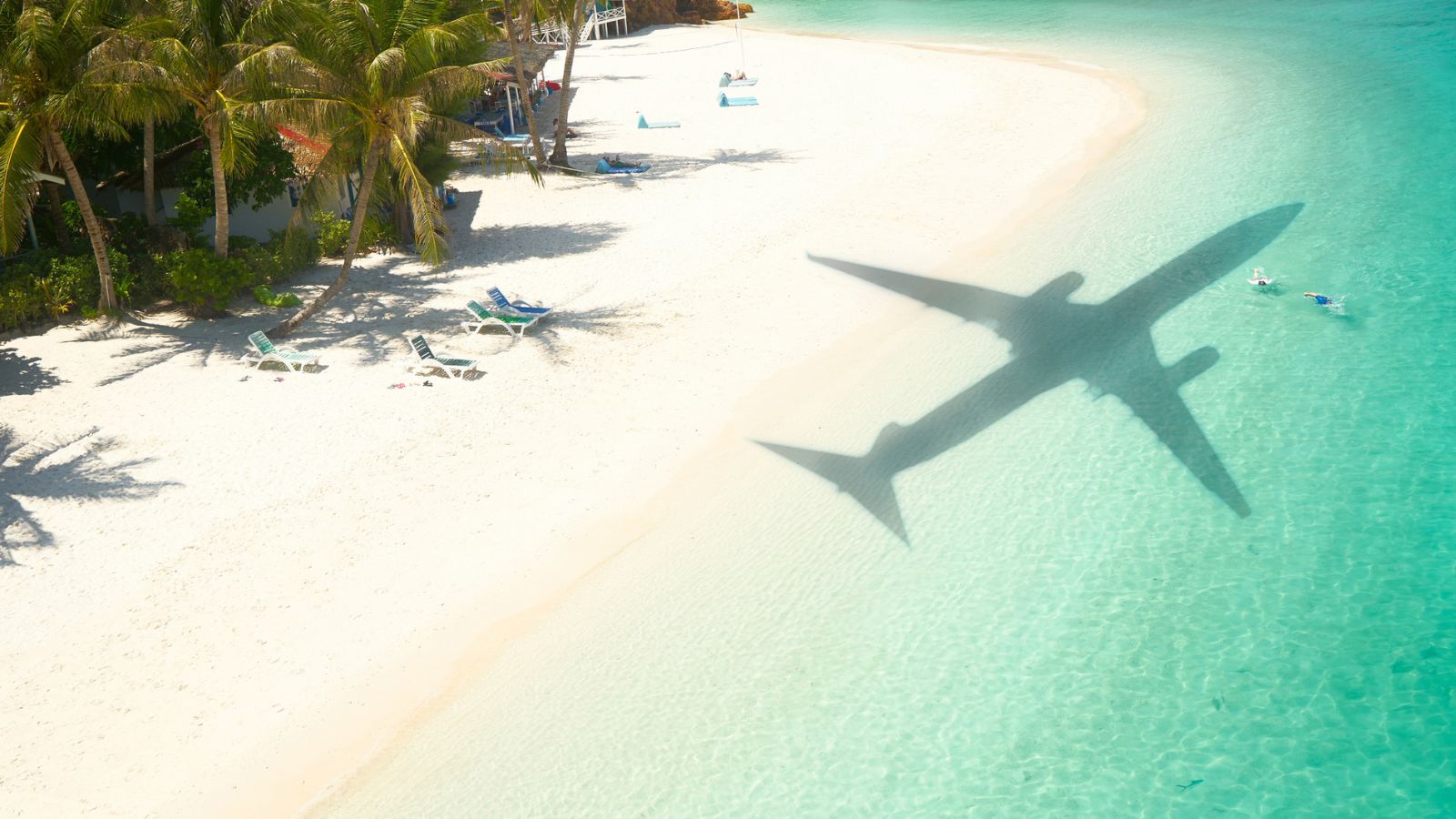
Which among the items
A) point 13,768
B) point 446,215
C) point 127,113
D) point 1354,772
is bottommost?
point 1354,772

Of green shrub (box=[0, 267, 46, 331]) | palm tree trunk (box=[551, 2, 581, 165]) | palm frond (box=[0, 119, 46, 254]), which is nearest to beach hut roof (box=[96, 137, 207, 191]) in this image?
green shrub (box=[0, 267, 46, 331])

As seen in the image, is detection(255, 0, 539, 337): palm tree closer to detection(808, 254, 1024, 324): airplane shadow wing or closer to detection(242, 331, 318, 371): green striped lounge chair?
detection(242, 331, 318, 371): green striped lounge chair

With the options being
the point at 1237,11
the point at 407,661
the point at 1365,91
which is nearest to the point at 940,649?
the point at 407,661

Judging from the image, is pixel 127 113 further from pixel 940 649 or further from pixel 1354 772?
pixel 1354 772

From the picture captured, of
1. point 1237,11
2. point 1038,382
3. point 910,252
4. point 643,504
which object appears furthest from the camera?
point 1237,11

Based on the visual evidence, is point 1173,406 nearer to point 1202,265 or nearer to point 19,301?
point 1202,265

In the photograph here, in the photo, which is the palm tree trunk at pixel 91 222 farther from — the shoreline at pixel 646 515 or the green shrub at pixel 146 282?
the shoreline at pixel 646 515
